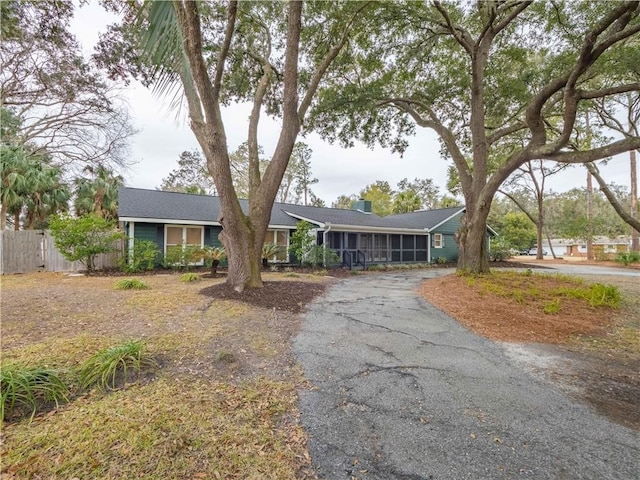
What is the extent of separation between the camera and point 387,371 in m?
3.17

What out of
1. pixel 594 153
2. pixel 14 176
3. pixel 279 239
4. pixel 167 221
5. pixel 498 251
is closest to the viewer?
pixel 594 153

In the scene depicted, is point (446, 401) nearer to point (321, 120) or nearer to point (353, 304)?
point (353, 304)

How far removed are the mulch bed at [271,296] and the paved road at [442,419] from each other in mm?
1733

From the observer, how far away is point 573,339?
446 centimetres

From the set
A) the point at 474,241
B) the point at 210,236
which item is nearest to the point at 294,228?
the point at 210,236

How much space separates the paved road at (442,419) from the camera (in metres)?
1.84

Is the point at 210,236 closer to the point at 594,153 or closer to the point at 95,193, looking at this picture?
the point at 95,193

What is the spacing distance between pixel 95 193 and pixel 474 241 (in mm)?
17870

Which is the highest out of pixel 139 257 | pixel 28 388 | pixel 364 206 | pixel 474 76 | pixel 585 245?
pixel 474 76

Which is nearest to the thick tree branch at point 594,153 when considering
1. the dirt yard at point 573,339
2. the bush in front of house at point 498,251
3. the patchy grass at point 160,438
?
the dirt yard at point 573,339

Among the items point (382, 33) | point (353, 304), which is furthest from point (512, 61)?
point (353, 304)

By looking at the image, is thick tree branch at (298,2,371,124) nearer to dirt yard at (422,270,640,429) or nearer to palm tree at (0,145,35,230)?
dirt yard at (422,270,640,429)

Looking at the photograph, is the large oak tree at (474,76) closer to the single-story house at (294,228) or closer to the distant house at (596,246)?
the single-story house at (294,228)

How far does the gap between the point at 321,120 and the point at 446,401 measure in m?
10.7
